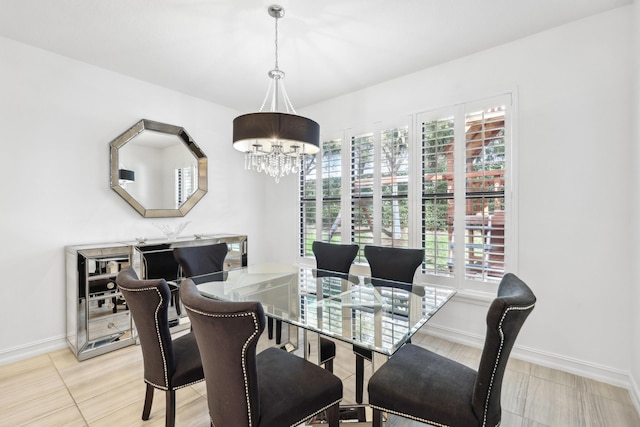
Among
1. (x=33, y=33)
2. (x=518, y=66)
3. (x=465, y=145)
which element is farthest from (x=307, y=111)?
(x=33, y=33)

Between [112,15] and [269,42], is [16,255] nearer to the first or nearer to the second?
[112,15]

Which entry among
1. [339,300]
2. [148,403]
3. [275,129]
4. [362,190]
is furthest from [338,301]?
[362,190]

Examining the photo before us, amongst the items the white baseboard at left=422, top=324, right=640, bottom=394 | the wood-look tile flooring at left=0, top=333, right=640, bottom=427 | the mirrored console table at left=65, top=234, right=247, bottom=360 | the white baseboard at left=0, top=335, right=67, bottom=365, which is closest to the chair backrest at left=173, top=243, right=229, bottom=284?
the mirrored console table at left=65, top=234, right=247, bottom=360

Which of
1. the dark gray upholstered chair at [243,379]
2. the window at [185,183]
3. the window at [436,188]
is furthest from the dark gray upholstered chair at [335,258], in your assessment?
the window at [185,183]

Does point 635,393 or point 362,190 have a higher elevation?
point 362,190

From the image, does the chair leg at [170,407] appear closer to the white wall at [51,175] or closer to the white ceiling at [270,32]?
the white wall at [51,175]

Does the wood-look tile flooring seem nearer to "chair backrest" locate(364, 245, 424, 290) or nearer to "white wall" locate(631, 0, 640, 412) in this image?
"white wall" locate(631, 0, 640, 412)

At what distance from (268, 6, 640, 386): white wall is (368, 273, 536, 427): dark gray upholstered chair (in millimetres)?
1353

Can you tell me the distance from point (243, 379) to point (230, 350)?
0.13 meters

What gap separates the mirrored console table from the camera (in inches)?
104

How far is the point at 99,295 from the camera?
8.92 ft

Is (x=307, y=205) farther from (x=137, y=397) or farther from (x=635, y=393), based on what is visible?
(x=635, y=393)

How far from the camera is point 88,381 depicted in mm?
2291

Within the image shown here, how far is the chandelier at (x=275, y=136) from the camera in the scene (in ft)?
6.14
